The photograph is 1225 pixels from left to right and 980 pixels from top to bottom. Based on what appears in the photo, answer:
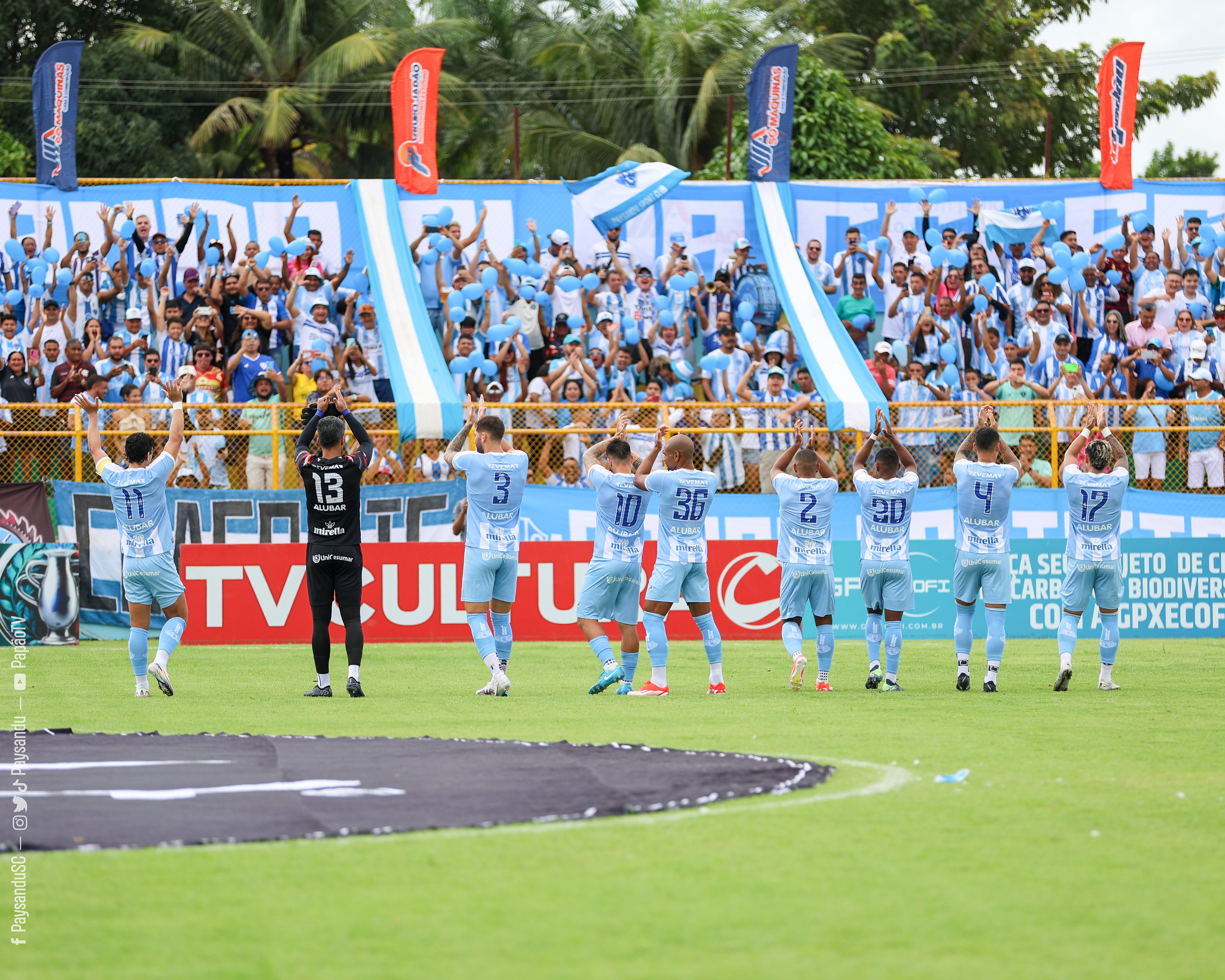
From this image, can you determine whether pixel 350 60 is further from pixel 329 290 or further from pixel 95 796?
pixel 95 796

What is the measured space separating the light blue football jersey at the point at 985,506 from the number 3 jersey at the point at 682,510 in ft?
7.35

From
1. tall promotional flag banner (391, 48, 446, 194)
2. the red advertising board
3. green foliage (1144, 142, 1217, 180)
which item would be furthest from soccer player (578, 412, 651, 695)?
green foliage (1144, 142, 1217, 180)

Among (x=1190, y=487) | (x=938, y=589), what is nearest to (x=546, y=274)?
(x=938, y=589)

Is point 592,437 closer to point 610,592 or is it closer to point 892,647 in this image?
point 610,592

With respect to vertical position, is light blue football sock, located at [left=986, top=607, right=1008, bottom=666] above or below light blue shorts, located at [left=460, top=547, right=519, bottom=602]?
below

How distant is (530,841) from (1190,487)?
15860mm

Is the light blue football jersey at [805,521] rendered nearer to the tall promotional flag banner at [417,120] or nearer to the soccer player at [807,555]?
the soccer player at [807,555]

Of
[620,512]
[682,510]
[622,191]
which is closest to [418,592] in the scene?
[620,512]

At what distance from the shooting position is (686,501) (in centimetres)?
1214

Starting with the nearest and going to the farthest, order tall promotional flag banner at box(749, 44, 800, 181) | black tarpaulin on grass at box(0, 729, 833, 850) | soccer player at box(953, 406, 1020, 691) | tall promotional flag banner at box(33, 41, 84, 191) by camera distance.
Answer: black tarpaulin on grass at box(0, 729, 833, 850), soccer player at box(953, 406, 1020, 691), tall promotional flag banner at box(33, 41, 84, 191), tall promotional flag banner at box(749, 44, 800, 181)

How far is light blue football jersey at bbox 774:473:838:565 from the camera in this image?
1248 cm

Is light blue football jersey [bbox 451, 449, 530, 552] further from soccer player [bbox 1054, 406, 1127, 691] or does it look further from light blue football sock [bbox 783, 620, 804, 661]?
soccer player [bbox 1054, 406, 1127, 691]

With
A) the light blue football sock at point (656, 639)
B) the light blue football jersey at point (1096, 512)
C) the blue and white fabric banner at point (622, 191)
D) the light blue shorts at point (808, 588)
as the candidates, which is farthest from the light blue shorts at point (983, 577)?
the blue and white fabric banner at point (622, 191)

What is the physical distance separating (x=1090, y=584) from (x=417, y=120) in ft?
47.0
